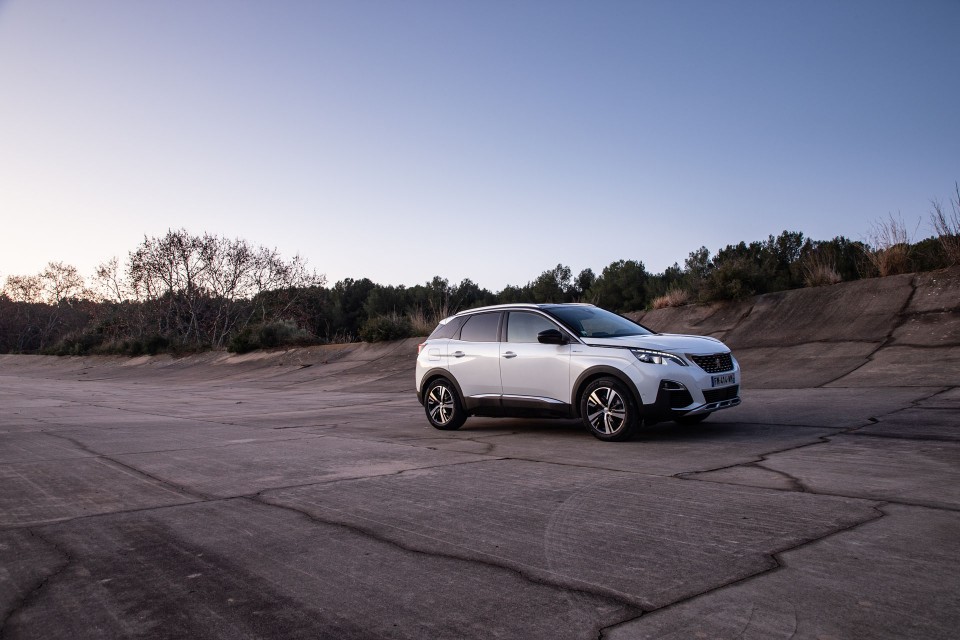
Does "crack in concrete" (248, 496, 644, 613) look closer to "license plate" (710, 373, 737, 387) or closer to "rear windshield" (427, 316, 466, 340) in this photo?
"license plate" (710, 373, 737, 387)

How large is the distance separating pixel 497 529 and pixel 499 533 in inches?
3.4

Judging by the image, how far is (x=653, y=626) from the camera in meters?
2.79

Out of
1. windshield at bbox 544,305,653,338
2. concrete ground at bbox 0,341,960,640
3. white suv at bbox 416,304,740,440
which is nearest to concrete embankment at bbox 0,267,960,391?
concrete ground at bbox 0,341,960,640

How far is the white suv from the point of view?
7.78m

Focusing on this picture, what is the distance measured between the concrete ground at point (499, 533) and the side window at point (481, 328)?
57.4 inches

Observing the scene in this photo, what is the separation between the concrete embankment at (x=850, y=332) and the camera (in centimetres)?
1190

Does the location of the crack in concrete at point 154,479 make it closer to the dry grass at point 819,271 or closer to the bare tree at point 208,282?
the dry grass at point 819,271

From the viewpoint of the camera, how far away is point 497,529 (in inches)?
169

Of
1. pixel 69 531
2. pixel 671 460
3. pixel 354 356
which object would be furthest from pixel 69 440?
pixel 354 356

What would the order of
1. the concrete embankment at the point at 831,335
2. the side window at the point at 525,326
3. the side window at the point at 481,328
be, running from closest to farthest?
the side window at the point at 525,326 < the side window at the point at 481,328 < the concrete embankment at the point at 831,335

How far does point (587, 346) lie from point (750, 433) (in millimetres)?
2190

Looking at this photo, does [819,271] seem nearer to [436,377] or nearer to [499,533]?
[436,377]

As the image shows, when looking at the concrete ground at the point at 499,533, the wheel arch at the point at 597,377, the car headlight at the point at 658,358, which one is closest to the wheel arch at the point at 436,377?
the concrete ground at the point at 499,533

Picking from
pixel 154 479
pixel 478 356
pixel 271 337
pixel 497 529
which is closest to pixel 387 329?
pixel 271 337
